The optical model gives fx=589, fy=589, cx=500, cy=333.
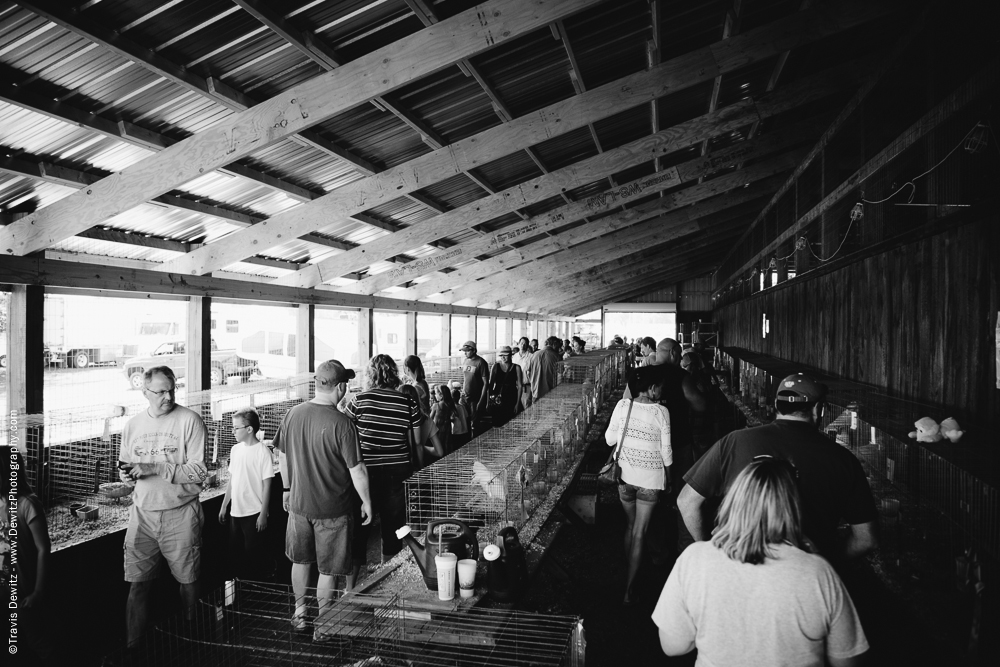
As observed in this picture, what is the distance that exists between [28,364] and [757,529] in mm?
6034

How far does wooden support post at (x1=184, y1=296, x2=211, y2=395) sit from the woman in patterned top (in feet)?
18.2

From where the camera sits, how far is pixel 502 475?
4.23 meters

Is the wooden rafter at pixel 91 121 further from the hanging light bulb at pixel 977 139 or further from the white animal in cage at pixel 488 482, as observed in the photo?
the hanging light bulb at pixel 977 139

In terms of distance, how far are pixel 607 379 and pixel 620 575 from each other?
29.9 feet

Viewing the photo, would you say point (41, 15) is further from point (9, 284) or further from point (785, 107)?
point (785, 107)

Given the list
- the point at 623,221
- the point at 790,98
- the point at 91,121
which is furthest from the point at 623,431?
the point at 623,221

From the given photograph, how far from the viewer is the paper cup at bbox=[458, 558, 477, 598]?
3230 millimetres

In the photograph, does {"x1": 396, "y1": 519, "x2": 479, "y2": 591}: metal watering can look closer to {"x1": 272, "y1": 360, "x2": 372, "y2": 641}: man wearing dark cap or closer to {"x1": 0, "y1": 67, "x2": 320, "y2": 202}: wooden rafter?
{"x1": 272, "y1": 360, "x2": 372, "y2": 641}: man wearing dark cap

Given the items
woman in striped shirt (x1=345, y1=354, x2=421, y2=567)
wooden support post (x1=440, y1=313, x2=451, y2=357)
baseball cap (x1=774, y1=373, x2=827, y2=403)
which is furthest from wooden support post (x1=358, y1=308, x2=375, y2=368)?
baseball cap (x1=774, y1=373, x2=827, y2=403)

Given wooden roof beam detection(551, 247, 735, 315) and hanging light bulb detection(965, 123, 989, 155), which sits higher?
wooden roof beam detection(551, 247, 735, 315)

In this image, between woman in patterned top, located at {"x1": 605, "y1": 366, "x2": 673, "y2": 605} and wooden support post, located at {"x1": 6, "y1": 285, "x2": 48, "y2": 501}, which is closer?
woman in patterned top, located at {"x1": 605, "y1": 366, "x2": 673, "y2": 605}

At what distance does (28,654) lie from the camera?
3705 millimetres

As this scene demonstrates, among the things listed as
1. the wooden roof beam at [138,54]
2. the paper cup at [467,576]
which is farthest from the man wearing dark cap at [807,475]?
the wooden roof beam at [138,54]

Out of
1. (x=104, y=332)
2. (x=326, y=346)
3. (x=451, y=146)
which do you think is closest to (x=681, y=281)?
(x=326, y=346)
